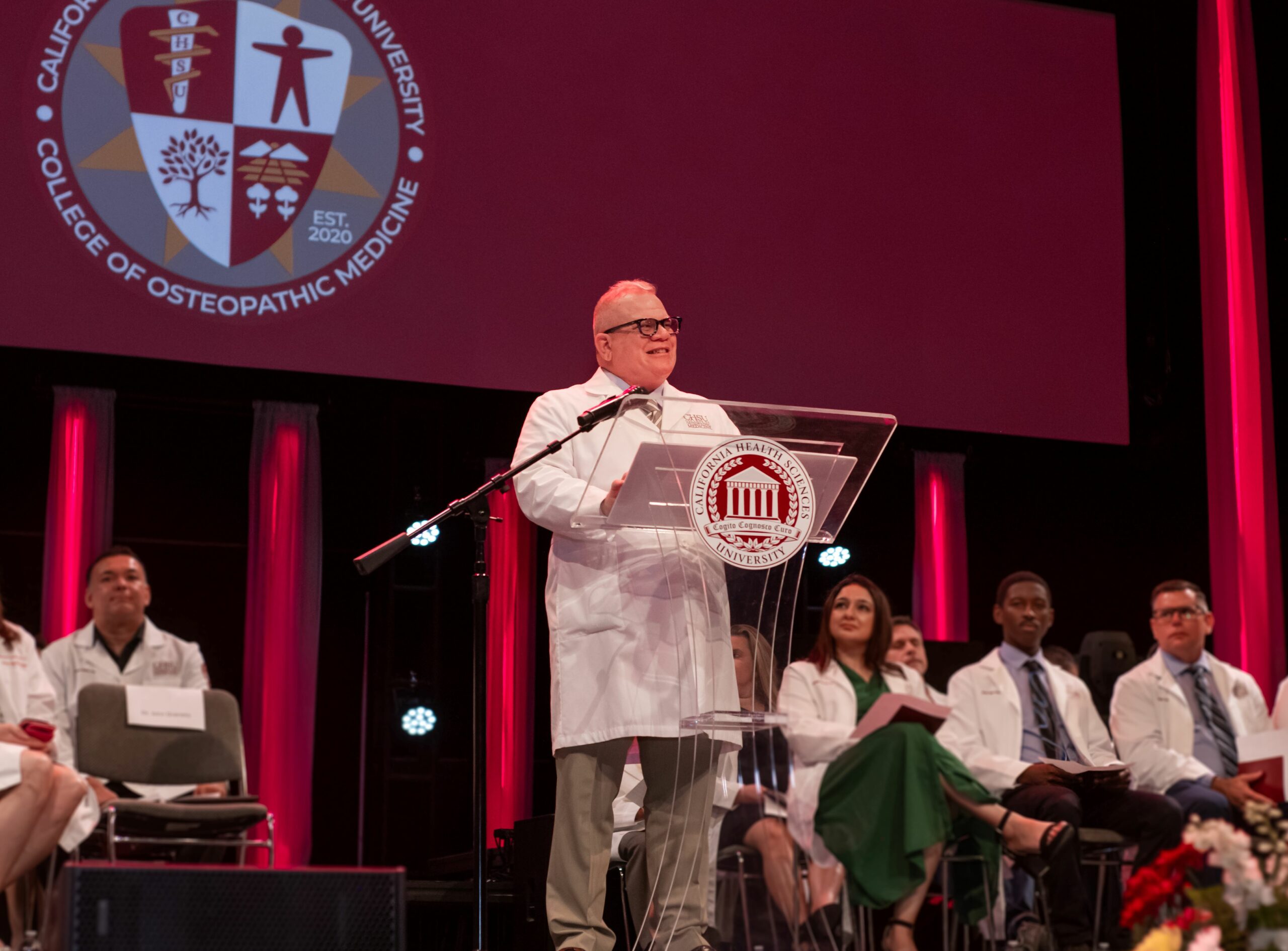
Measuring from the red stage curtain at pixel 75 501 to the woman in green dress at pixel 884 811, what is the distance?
4.71 m

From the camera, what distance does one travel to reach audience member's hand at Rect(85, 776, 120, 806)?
4.77 metres

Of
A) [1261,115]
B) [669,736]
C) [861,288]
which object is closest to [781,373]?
[861,288]

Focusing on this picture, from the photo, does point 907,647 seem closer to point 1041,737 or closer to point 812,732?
point 1041,737

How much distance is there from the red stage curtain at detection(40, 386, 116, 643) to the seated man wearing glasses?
4.22 m

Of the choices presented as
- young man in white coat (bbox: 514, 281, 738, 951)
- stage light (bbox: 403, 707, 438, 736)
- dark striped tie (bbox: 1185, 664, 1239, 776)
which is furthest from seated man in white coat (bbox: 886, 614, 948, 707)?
stage light (bbox: 403, 707, 438, 736)

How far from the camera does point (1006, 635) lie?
5.09 metres

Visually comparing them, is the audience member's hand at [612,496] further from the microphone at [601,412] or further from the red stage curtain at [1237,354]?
the red stage curtain at [1237,354]

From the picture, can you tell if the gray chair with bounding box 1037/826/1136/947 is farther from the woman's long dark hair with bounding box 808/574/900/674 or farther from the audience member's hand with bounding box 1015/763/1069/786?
the woman's long dark hair with bounding box 808/574/900/674

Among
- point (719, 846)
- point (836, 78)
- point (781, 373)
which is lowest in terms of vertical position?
point (719, 846)

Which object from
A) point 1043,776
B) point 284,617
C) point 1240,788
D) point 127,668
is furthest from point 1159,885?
point 284,617

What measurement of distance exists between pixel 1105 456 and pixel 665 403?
6235 millimetres

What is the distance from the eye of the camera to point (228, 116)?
5.18 metres

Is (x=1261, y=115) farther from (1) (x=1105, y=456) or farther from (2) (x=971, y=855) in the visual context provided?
(2) (x=971, y=855)

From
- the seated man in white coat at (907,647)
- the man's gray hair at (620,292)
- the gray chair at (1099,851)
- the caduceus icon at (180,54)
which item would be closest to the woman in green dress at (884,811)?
the man's gray hair at (620,292)
